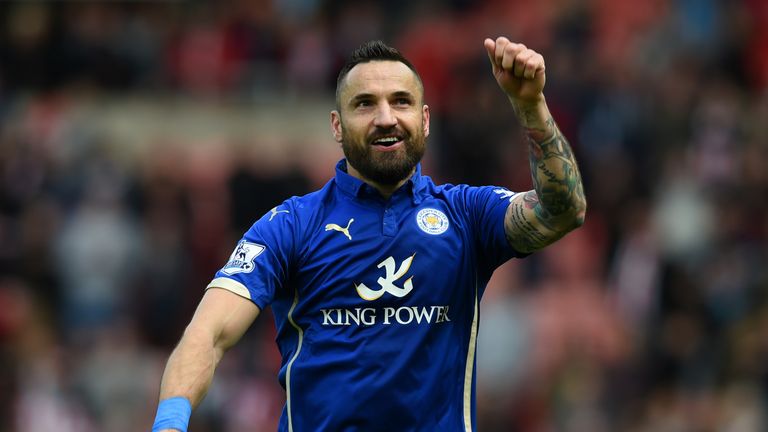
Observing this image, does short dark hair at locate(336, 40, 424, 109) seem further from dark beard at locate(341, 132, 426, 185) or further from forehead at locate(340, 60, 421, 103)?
dark beard at locate(341, 132, 426, 185)

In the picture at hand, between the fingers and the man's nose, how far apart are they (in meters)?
0.55

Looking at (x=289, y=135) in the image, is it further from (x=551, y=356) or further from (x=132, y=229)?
(x=551, y=356)

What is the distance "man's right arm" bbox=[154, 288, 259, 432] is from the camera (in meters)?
6.02

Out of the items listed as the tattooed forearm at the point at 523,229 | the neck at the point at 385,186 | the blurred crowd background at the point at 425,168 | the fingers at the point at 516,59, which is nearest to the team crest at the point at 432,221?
the neck at the point at 385,186

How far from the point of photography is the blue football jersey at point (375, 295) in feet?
20.8

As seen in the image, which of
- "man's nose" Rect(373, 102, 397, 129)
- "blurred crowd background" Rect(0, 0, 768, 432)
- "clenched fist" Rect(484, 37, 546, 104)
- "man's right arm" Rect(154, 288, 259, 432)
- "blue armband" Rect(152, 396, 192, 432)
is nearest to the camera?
"blue armband" Rect(152, 396, 192, 432)

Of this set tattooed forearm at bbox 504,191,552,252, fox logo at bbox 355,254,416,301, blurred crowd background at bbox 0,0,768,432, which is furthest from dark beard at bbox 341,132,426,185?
blurred crowd background at bbox 0,0,768,432

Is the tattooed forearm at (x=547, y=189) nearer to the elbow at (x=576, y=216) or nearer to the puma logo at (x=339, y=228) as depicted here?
the elbow at (x=576, y=216)

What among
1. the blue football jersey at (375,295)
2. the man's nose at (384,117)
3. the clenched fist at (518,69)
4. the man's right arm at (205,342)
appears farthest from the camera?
the man's nose at (384,117)

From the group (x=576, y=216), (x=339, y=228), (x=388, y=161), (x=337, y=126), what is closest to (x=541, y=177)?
(x=576, y=216)

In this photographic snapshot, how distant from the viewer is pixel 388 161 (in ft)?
21.4

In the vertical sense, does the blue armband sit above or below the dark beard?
below

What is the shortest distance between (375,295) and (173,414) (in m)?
1.04

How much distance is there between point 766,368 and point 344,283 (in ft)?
25.4
